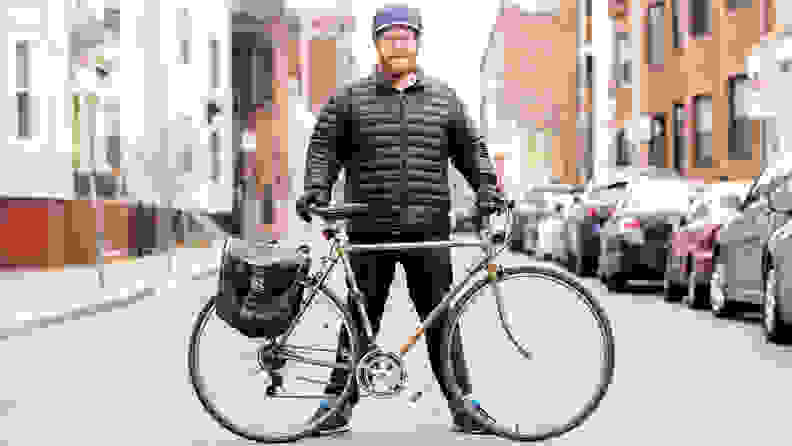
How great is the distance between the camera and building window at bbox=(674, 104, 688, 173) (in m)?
38.4

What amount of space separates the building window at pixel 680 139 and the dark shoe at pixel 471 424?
3210 cm

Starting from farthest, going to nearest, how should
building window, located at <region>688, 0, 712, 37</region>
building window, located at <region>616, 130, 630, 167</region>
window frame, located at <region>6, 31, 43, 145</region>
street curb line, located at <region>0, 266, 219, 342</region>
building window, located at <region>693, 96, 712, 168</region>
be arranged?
building window, located at <region>616, 130, 630, 167</region> → building window, located at <region>688, 0, 712, 37</region> → building window, located at <region>693, 96, 712, 168</region> → window frame, located at <region>6, 31, 43, 145</region> → street curb line, located at <region>0, 266, 219, 342</region>

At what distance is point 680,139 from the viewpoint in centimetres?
3912

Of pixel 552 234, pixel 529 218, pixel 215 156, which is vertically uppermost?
pixel 215 156

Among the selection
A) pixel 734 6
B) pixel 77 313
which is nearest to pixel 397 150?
pixel 77 313

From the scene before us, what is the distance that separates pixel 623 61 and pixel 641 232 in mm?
30189

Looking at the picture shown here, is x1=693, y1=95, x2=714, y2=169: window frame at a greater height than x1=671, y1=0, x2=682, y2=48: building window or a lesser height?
lesser

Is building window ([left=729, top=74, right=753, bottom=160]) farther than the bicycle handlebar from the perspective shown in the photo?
Yes

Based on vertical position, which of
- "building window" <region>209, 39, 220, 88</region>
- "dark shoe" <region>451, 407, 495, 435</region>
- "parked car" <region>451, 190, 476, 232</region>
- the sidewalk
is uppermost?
"building window" <region>209, 39, 220, 88</region>

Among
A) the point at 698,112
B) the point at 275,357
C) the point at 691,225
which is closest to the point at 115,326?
the point at 691,225

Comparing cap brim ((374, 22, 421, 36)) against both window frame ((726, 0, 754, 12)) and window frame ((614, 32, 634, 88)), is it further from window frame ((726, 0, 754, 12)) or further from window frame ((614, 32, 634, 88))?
window frame ((614, 32, 634, 88))

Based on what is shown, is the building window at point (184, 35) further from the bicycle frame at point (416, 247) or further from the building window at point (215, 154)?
the bicycle frame at point (416, 247)

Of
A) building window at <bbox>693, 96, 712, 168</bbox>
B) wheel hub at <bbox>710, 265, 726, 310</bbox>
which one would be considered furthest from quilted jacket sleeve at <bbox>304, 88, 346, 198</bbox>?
building window at <bbox>693, 96, 712, 168</bbox>

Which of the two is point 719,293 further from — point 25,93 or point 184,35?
point 184,35
